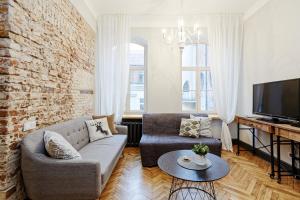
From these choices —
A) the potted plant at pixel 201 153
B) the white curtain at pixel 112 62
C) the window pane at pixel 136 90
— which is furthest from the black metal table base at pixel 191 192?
the window pane at pixel 136 90

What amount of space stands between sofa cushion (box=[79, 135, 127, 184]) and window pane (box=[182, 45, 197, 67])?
8.92ft

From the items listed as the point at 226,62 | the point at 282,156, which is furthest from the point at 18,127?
the point at 226,62

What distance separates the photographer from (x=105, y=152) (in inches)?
96.8

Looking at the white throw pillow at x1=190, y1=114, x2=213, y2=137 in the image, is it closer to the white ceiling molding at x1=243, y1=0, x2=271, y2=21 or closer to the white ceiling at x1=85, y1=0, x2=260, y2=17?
the white ceiling at x1=85, y1=0, x2=260, y2=17

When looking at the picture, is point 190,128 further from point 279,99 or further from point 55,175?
point 55,175

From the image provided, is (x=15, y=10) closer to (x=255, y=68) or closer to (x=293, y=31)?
(x=293, y=31)

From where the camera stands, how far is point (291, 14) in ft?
9.11

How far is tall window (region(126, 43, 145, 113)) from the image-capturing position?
469 centimetres

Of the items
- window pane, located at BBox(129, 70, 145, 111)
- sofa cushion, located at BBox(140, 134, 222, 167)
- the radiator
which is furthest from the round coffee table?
window pane, located at BBox(129, 70, 145, 111)

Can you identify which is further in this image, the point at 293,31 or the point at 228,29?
the point at 228,29

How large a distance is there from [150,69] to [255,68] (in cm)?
235

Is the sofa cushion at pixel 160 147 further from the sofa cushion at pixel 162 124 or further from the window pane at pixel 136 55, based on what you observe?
the window pane at pixel 136 55

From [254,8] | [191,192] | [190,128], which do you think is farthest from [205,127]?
[254,8]

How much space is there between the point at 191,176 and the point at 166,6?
3.45m
